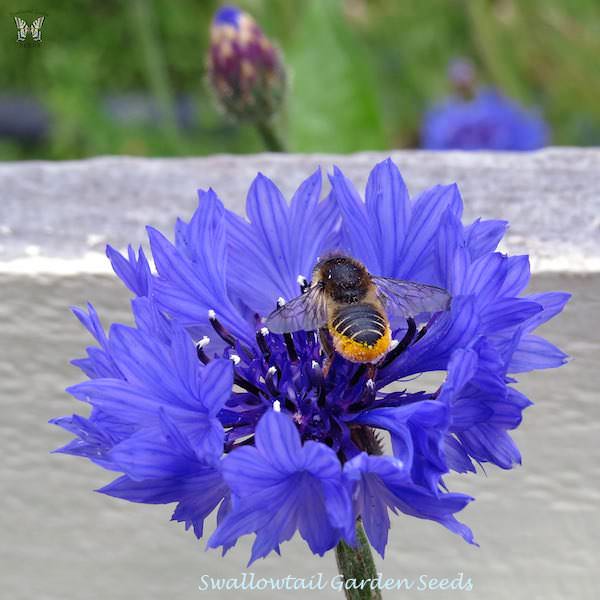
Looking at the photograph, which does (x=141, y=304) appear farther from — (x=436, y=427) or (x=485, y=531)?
(x=485, y=531)

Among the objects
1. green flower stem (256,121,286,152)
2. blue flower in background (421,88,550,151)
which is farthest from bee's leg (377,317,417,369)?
blue flower in background (421,88,550,151)

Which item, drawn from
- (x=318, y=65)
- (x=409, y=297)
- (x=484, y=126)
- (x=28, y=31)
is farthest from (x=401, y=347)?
(x=484, y=126)

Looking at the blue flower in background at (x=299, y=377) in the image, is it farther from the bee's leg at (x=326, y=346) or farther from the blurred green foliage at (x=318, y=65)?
the blurred green foliage at (x=318, y=65)

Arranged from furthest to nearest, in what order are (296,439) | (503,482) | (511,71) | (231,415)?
(511,71), (503,482), (231,415), (296,439)

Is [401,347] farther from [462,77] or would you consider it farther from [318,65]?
[462,77]

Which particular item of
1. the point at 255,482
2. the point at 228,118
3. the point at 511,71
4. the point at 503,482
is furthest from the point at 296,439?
the point at 511,71

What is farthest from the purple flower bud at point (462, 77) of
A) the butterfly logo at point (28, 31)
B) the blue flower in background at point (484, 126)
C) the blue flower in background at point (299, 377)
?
the blue flower in background at point (299, 377)
